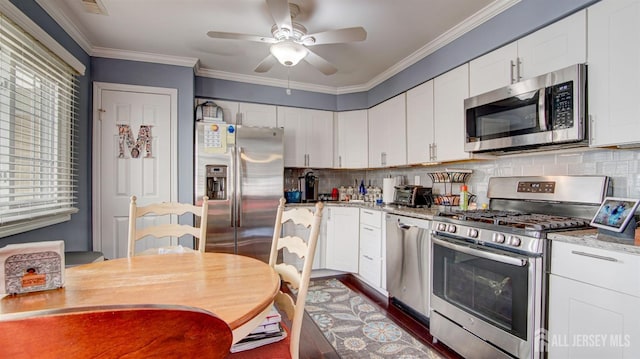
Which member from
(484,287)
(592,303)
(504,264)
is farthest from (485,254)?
(592,303)

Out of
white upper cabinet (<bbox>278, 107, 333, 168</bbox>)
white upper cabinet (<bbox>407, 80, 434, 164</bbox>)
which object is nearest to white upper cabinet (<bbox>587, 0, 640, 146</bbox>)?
white upper cabinet (<bbox>407, 80, 434, 164</bbox>)

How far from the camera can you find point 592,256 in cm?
140

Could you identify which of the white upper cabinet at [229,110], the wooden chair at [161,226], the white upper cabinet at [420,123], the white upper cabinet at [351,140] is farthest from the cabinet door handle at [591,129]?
the white upper cabinet at [229,110]

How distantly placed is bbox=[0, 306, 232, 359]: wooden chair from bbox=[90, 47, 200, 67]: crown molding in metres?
3.30

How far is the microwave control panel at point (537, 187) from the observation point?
2066 millimetres

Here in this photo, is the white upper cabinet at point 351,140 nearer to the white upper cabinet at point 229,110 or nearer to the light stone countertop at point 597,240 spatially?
the white upper cabinet at point 229,110

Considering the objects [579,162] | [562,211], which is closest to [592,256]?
[562,211]

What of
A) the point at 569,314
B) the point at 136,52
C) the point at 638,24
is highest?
the point at 136,52

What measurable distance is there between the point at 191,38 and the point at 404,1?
186cm

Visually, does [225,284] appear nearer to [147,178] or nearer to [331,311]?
[331,311]

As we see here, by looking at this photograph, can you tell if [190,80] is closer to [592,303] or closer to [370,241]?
[370,241]

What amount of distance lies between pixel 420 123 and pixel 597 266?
193cm

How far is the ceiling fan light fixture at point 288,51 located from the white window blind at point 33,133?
1542 mm

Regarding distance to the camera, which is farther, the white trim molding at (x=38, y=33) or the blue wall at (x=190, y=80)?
the blue wall at (x=190, y=80)
